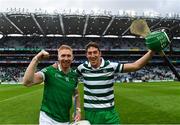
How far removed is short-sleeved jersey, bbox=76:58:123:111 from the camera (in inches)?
264

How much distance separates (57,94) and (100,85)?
749 mm

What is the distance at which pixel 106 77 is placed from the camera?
22.1 ft

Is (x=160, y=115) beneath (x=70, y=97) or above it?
beneath

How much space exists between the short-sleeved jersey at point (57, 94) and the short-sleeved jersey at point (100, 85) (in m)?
0.41

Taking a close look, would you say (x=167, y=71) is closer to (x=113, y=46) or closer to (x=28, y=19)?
(x=113, y=46)

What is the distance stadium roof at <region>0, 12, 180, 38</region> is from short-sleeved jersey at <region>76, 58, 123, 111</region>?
59.3 metres

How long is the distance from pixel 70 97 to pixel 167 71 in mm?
83251

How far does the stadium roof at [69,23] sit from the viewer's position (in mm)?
71188

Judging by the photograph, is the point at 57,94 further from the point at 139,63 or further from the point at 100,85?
the point at 139,63

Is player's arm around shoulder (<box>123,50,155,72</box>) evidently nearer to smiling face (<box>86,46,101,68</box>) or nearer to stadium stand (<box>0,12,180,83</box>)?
smiling face (<box>86,46,101,68</box>)

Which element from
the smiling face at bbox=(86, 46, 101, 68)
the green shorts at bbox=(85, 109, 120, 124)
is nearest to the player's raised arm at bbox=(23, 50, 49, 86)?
the smiling face at bbox=(86, 46, 101, 68)

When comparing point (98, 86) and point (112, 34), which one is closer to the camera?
point (98, 86)

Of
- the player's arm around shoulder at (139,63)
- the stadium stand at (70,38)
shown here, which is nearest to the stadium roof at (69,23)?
the stadium stand at (70,38)

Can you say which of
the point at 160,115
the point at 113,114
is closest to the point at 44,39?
the point at 160,115
